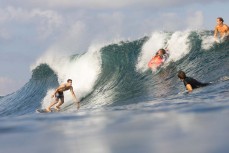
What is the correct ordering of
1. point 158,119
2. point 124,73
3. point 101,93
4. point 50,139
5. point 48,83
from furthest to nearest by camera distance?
point 48,83
point 124,73
point 101,93
point 158,119
point 50,139

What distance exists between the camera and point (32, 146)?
145 inches

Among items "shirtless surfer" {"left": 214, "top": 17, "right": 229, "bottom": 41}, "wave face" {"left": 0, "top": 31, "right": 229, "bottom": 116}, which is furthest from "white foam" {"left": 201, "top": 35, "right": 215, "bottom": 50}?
"shirtless surfer" {"left": 214, "top": 17, "right": 229, "bottom": 41}

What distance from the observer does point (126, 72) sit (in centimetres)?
2012

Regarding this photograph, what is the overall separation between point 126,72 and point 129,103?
841cm

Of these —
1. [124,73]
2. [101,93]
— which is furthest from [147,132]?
[124,73]

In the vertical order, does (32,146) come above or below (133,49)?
below

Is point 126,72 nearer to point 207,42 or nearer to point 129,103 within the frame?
point 207,42

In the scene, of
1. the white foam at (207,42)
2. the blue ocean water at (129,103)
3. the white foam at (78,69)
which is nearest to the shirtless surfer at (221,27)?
the blue ocean water at (129,103)

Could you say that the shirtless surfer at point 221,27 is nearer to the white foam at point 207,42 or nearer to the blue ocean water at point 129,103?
the blue ocean water at point 129,103

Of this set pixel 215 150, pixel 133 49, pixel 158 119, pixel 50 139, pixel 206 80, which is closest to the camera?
pixel 215 150

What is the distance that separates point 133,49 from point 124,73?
10.4 ft

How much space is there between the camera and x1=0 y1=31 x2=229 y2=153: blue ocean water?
11.3 ft

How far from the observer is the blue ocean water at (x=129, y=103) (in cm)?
345

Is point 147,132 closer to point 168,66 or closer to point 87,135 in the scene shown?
point 87,135
